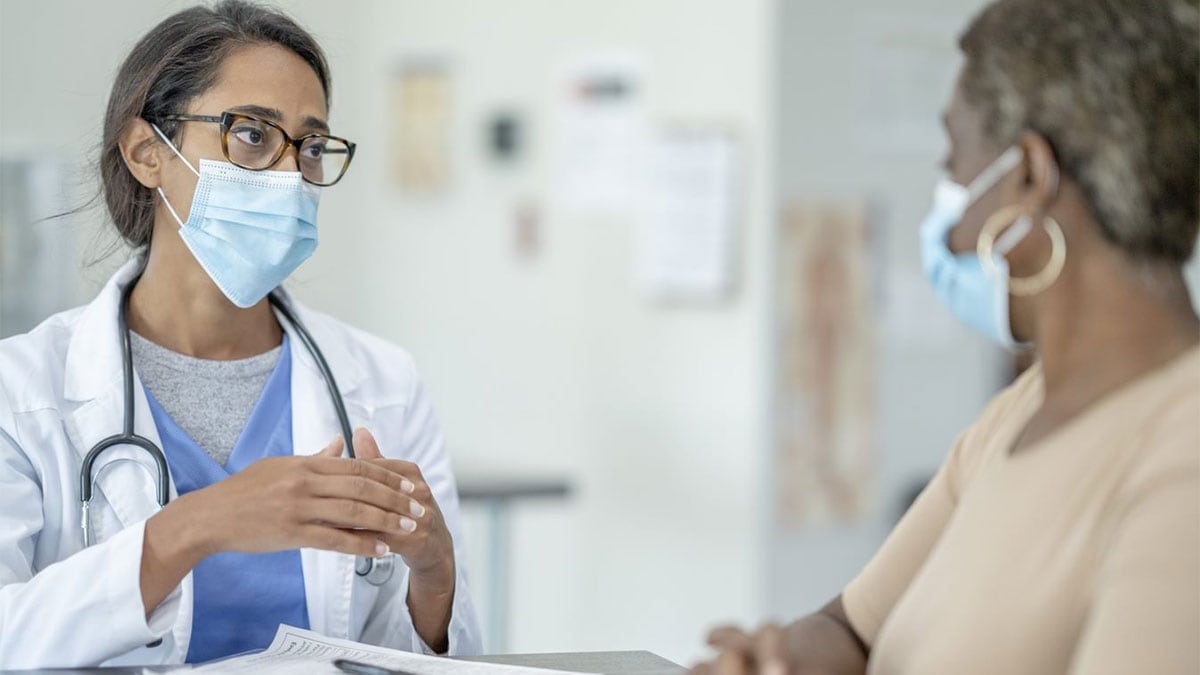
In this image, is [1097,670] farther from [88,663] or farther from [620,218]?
[620,218]

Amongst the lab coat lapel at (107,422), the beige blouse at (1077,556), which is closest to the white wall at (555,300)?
the lab coat lapel at (107,422)

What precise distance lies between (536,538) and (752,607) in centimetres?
75

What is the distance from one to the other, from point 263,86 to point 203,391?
36 centimetres

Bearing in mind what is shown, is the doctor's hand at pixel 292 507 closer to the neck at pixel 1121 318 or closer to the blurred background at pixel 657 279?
the neck at pixel 1121 318

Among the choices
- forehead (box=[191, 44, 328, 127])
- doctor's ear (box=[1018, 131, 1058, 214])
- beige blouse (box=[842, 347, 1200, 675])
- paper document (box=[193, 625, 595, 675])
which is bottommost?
paper document (box=[193, 625, 595, 675])

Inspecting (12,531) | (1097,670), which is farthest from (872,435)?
(1097,670)

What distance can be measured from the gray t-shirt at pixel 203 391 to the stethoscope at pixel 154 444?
0.03 m

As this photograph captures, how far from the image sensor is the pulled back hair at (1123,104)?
0.98 m

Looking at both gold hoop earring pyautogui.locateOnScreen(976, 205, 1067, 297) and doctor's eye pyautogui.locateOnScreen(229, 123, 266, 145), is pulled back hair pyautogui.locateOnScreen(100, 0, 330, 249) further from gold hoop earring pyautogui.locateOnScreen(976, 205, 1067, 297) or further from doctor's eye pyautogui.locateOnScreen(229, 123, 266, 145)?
gold hoop earring pyautogui.locateOnScreen(976, 205, 1067, 297)

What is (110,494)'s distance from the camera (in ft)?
5.04

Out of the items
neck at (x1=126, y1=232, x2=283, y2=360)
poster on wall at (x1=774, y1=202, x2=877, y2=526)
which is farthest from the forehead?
poster on wall at (x1=774, y1=202, x2=877, y2=526)

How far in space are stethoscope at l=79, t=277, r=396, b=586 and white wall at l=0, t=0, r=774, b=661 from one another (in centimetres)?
179

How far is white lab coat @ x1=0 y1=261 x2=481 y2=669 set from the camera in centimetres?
138

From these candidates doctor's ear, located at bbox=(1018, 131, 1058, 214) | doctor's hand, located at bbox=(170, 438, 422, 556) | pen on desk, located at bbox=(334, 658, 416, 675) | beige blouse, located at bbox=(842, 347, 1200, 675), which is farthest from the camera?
doctor's hand, located at bbox=(170, 438, 422, 556)
